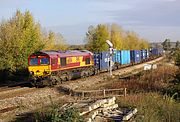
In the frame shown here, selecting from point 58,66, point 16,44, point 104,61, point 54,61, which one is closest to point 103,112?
point 54,61

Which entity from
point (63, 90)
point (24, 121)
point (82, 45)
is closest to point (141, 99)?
point (24, 121)

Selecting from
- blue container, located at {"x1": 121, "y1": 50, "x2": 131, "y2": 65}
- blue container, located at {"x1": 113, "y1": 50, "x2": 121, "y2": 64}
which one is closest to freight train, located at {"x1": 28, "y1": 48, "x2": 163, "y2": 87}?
blue container, located at {"x1": 113, "y1": 50, "x2": 121, "y2": 64}

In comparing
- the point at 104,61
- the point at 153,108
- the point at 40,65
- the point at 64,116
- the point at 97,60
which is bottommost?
the point at 153,108

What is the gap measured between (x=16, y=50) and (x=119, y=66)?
2117cm

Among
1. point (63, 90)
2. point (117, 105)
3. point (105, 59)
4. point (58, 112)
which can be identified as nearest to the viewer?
point (58, 112)

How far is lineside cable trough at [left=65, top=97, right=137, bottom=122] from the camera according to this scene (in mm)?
12883

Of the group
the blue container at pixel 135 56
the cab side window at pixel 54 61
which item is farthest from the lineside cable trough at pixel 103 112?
the blue container at pixel 135 56

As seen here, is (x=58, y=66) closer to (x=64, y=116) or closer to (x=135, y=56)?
(x=64, y=116)

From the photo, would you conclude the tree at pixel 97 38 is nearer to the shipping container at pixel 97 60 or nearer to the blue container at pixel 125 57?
the blue container at pixel 125 57

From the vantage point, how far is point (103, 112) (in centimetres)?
1384

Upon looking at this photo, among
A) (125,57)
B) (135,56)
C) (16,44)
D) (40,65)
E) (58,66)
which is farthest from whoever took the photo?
(135,56)

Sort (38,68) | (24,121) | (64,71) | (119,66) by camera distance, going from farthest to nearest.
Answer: (119,66), (64,71), (38,68), (24,121)

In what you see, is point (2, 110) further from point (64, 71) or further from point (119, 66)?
point (119, 66)

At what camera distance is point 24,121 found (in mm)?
14711
